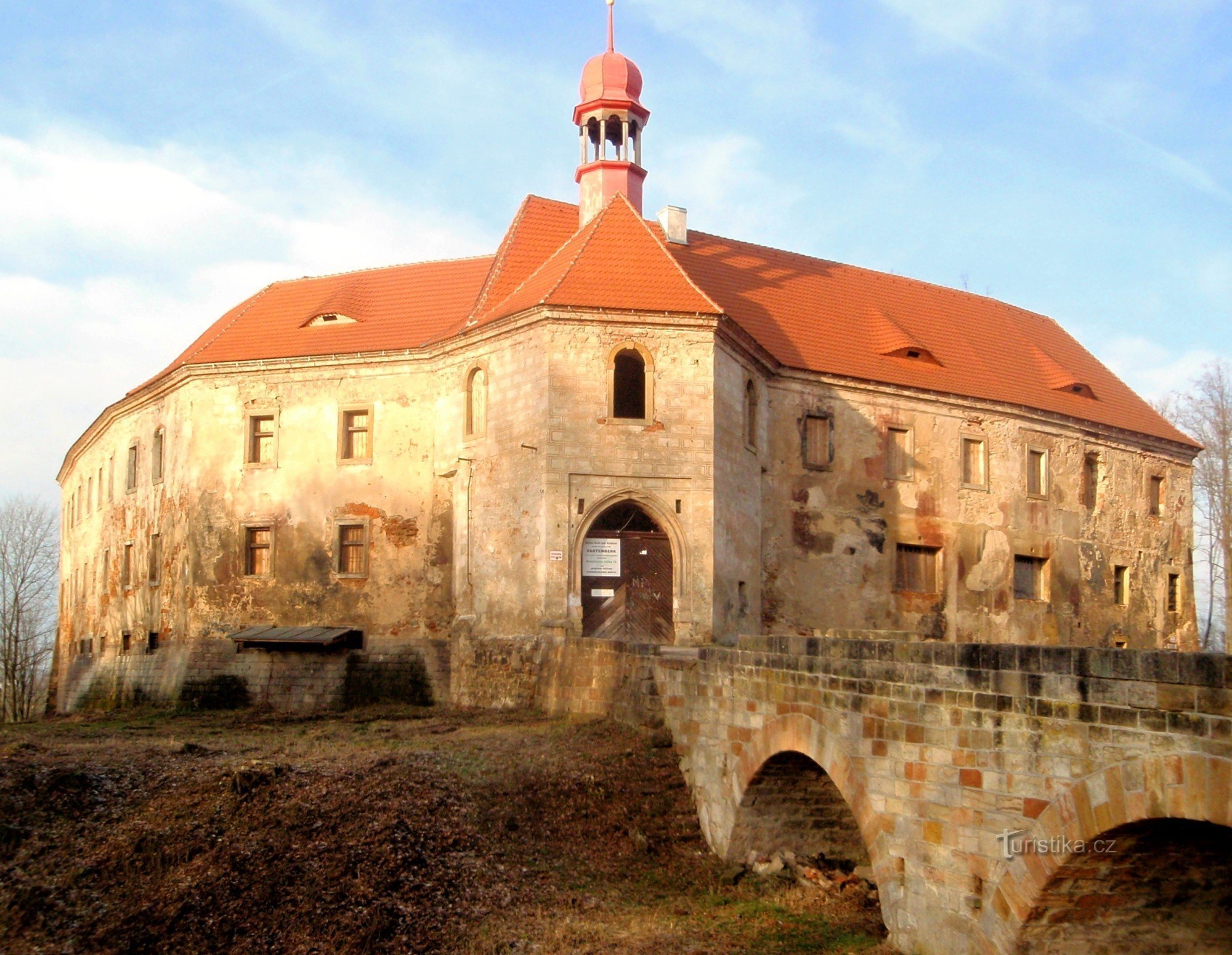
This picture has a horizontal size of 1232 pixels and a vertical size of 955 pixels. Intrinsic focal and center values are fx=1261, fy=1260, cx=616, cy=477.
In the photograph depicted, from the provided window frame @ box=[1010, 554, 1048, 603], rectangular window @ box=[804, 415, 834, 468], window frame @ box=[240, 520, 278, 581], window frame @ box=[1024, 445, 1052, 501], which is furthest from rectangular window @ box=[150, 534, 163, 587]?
window frame @ box=[1024, 445, 1052, 501]

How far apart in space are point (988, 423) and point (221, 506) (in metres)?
18.2

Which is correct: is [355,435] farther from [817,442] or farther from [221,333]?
[817,442]

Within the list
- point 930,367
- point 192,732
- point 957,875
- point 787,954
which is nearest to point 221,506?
point 192,732

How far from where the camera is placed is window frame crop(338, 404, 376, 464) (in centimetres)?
2687

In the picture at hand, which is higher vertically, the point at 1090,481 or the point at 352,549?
the point at 1090,481

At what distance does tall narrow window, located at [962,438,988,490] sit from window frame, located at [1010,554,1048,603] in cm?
209

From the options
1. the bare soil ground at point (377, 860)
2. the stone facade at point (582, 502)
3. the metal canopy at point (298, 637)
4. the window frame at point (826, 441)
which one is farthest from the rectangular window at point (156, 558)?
the window frame at point (826, 441)

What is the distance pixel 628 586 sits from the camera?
23.0m

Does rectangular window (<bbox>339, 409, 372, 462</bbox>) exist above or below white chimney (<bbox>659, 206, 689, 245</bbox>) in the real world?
below

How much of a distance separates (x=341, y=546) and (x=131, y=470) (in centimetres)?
861

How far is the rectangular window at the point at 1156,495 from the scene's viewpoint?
34.9 m

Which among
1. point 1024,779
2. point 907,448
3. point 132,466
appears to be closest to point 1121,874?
point 1024,779

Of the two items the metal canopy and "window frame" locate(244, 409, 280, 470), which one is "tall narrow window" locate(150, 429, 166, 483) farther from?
the metal canopy

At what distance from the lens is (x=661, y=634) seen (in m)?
23.0
